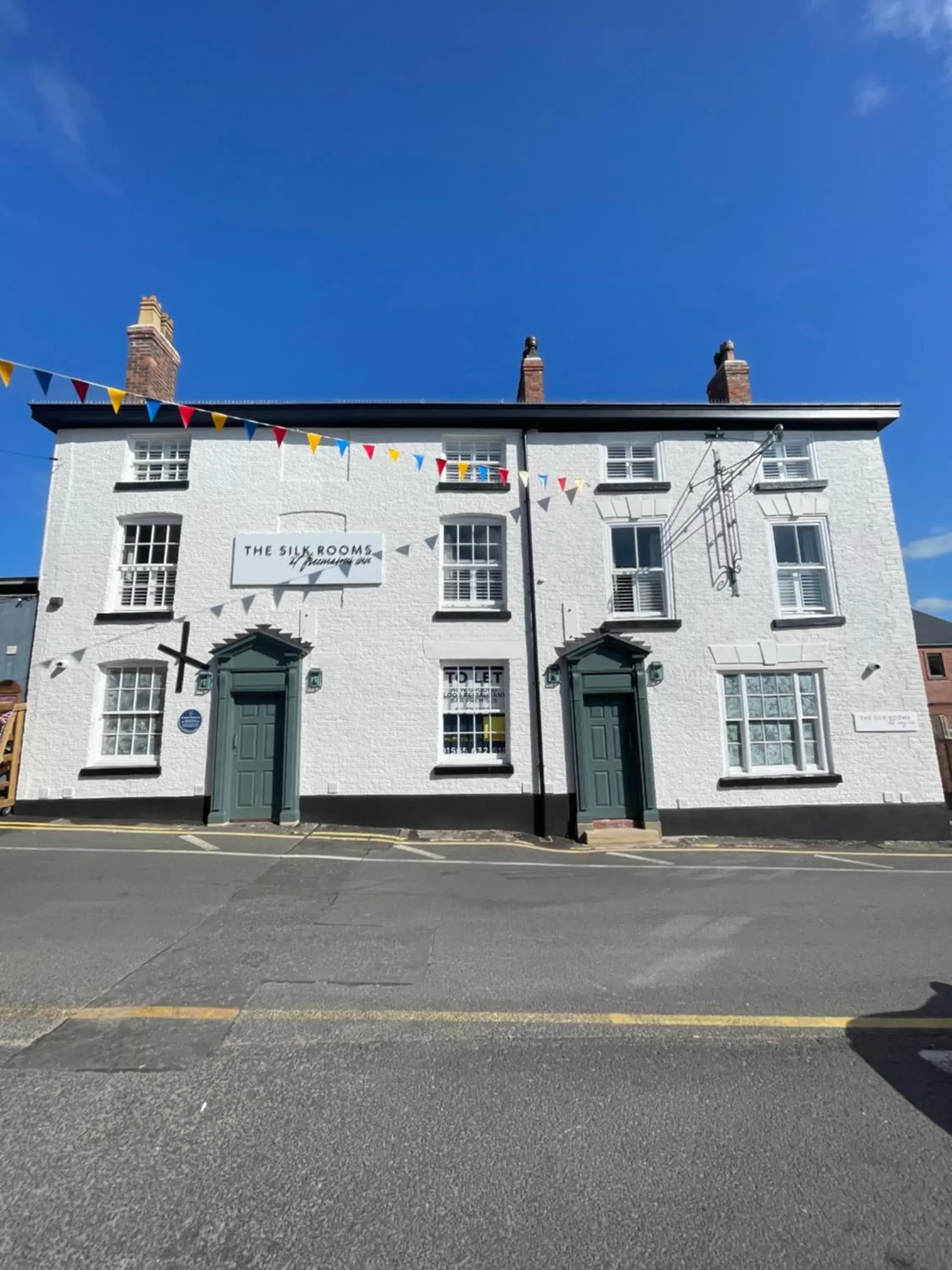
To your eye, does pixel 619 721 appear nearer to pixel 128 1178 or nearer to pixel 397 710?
pixel 397 710

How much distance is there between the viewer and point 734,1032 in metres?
3.79

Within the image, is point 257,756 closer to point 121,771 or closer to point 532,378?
point 121,771

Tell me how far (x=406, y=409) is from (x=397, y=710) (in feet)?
20.4

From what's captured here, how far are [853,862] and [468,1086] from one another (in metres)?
8.97

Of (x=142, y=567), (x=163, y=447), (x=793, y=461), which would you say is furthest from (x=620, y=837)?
(x=163, y=447)

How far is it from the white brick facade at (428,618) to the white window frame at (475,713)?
0.24 ft

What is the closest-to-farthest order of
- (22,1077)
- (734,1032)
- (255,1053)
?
(22,1077) < (255,1053) < (734,1032)

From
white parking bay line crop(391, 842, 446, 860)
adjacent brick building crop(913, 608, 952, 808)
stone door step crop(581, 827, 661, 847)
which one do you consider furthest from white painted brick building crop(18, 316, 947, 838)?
adjacent brick building crop(913, 608, 952, 808)

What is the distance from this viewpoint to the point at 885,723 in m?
12.1

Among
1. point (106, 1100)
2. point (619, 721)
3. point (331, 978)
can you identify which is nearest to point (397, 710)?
point (619, 721)

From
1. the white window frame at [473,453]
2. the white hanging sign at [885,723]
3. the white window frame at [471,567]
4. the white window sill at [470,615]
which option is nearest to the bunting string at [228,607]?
the white window frame at [471,567]

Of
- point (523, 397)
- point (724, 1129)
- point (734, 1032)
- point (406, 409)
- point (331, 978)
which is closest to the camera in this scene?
point (724, 1129)

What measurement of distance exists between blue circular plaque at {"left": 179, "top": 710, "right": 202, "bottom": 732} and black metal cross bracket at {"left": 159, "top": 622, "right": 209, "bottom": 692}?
445 mm

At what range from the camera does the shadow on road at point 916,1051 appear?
3.09 metres
